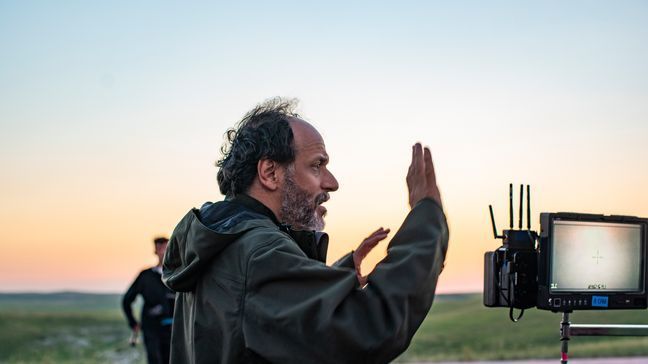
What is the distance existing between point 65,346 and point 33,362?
12.5 meters

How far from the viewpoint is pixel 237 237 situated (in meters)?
2.42

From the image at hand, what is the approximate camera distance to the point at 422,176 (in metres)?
2.41

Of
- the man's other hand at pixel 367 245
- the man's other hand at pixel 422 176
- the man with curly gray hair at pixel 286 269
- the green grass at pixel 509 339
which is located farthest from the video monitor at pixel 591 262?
the green grass at pixel 509 339

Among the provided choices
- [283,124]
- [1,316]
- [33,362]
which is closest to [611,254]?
[283,124]

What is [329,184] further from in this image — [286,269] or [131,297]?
[131,297]

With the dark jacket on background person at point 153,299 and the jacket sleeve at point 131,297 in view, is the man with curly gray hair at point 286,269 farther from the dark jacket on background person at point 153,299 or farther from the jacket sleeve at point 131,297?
the jacket sleeve at point 131,297

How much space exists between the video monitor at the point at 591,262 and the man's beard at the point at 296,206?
170 cm

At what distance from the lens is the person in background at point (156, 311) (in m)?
11.9

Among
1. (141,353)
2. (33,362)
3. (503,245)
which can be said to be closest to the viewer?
(503,245)

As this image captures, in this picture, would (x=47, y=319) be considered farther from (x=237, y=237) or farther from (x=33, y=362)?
(x=237, y=237)

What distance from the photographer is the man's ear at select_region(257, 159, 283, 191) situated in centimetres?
262

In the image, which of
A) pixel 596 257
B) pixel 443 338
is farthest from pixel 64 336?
pixel 596 257

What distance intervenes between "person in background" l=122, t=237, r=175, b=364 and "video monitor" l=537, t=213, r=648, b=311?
797cm

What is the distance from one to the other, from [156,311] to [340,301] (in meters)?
10.2
